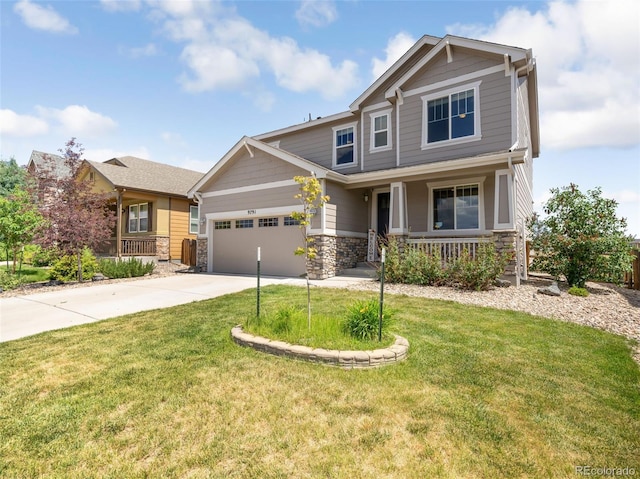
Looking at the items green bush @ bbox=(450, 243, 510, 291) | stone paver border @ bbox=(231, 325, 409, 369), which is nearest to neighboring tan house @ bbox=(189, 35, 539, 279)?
green bush @ bbox=(450, 243, 510, 291)

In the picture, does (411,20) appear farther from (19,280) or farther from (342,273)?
(19,280)

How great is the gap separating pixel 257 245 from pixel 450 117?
28.7 feet

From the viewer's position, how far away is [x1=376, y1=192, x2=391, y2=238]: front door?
13117 millimetres

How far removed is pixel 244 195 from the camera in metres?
13.4

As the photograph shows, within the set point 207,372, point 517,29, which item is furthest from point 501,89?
point 207,372

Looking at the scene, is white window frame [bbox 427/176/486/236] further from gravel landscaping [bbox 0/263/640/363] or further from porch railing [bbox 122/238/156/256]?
porch railing [bbox 122/238/156/256]

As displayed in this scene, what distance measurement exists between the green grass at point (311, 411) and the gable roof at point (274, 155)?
24.7ft

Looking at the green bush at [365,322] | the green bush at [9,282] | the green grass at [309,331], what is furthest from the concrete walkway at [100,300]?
the green bush at [365,322]

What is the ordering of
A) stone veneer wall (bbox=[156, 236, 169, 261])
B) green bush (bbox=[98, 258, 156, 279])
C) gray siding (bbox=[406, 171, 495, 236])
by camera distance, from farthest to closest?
stone veneer wall (bbox=[156, 236, 169, 261]) < green bush (bbox=[98, 258, 156, 279]) < gray siding (bbox=[406, 171, 495, 236])

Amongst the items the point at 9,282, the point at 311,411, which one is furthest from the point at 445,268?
the point at 9,282

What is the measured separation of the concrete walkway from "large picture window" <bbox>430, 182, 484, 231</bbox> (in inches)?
154

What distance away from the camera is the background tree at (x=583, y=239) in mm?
9133

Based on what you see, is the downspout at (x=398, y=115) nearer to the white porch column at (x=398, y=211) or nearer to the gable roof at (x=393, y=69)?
the gable roof at (x=393, y=69)

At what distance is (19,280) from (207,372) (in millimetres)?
11020
